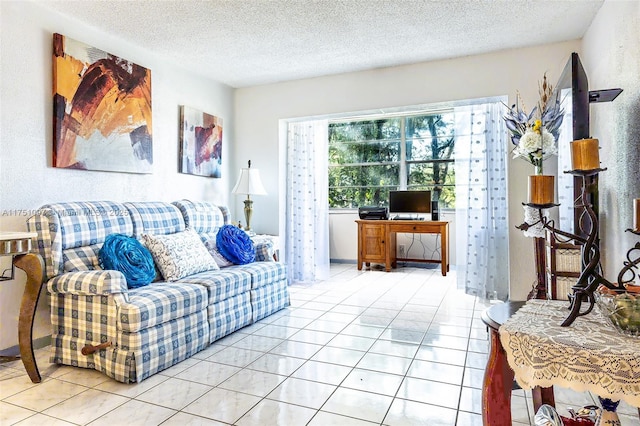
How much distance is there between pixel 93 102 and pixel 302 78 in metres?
2.36

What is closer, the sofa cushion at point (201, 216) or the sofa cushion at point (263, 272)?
the sofa cushion at point (263, 272)

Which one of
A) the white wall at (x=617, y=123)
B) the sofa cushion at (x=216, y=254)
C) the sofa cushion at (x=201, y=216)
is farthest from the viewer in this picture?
the sofa cushion at (x=201, y=216)

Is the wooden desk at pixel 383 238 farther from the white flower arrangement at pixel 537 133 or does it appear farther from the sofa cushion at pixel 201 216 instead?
the white flower arrangement at pixel 537 133

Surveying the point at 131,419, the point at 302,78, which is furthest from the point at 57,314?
the point at 302,78

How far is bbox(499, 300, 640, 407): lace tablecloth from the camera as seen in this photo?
1.01m

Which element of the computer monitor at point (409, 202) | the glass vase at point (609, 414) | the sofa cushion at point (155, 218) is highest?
the computer monitor at point (409, 202)

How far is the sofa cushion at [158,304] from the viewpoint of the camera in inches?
89.0

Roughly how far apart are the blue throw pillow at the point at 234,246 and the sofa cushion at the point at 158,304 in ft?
2.66

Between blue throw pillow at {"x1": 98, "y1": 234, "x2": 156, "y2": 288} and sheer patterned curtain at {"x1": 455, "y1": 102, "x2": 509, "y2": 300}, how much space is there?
10.6 feet

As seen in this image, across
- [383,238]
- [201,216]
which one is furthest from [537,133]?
[383,238]

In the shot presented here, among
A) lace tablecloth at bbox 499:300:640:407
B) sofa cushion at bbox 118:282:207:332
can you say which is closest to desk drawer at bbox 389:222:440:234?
sofa cushion at bbox 118:282:207:332

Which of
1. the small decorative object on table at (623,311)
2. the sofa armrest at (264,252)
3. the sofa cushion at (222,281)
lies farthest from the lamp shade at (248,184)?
A: the small decorative object on table at (623,311)

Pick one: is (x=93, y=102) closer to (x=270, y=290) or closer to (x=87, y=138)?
(x=87, y=138)

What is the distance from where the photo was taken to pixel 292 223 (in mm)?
5098
